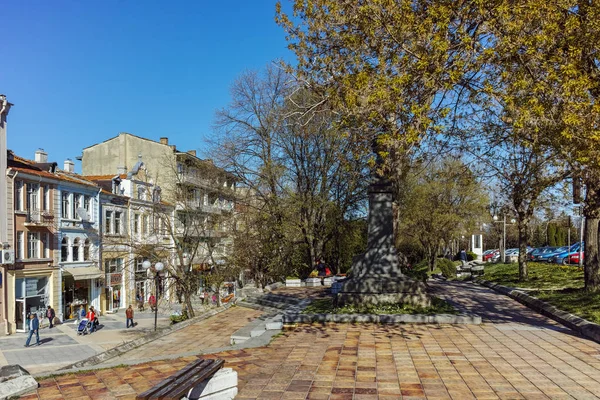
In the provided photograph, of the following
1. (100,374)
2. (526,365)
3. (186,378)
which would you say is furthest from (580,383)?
(100,374)

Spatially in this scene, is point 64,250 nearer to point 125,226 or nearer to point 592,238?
point 125,226

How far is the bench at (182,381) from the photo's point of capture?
4480 mm

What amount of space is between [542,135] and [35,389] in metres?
9.87

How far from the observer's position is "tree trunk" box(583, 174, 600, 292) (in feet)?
43.0

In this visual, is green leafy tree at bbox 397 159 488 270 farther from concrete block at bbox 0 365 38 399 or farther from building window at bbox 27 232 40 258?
concrete block at bbox 0 365 38 399

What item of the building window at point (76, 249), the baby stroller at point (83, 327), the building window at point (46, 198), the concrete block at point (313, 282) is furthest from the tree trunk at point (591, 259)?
the building window at point (76, 249)

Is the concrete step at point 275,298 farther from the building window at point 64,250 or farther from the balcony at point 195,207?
the building window at point 64,250

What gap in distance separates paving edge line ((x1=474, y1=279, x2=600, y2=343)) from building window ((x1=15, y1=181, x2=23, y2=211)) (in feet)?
79.5

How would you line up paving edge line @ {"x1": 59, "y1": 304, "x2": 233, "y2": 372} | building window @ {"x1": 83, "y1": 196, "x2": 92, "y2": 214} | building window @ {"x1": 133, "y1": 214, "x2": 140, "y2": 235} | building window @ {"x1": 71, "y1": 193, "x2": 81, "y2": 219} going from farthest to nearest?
building window @ {"x1": 133, "y1": 214, "x2": 140, "y2": 235}, building window @ {"x1": 83, "y1": 196, "x2": 92, "y2": 214}, building window @ {"x1": 71, "y1": 193, "x2": 81, "y2": 219}, paving edge line @ {"x1": 59, "y1": 304, "x2": 233, "y2": 372}

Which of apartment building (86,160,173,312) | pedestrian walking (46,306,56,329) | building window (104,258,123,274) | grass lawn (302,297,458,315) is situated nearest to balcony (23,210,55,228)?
apartment building (86,160,173,312)

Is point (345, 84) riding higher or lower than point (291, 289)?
higher

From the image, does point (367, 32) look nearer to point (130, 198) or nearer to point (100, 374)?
point (100, 374)

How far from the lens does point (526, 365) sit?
728 centimetres

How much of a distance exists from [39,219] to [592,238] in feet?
87.6
